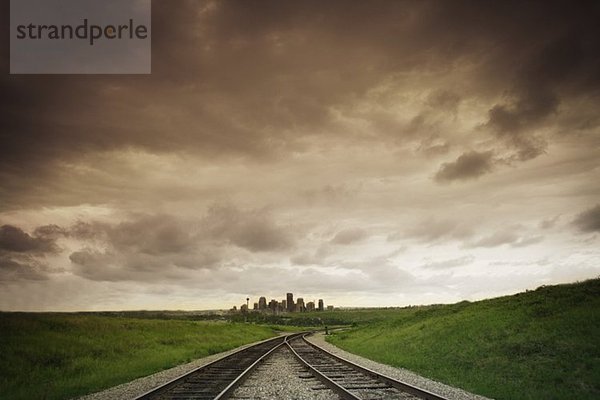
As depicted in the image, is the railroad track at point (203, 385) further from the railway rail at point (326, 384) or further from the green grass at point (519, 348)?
the green grass at point (519, 348)

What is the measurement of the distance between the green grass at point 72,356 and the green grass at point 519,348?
40.0 ft

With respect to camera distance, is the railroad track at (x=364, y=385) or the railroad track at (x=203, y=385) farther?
the railroad track at (x=203, y=385)

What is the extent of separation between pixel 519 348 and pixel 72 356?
844 inches

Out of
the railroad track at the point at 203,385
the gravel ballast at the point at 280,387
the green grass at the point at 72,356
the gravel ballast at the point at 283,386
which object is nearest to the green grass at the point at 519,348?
the gravel ballast at the point at 280,387

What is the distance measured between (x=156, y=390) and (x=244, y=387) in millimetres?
2678

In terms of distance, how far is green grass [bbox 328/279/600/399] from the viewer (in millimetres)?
13391

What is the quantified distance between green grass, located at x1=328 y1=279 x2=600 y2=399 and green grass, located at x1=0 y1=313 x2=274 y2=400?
12.2 metres

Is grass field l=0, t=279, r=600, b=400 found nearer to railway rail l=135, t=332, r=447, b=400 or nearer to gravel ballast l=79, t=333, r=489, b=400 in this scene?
gravel ballast l=79, t=333, r=489, b=400

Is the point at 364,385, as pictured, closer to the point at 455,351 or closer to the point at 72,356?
the point at 455,351

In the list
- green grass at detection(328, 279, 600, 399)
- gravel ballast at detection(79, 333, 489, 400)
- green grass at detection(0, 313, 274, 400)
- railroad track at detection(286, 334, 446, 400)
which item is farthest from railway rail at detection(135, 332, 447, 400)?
green grass at detection(0, 313, 274, 400)

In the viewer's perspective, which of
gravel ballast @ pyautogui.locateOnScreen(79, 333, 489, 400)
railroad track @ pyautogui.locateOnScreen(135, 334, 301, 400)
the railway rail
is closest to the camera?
the railway rail

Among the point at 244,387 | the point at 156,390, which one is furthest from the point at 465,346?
the point at 156,390

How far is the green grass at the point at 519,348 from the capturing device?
13.4 metres

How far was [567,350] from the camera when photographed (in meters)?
16.2
